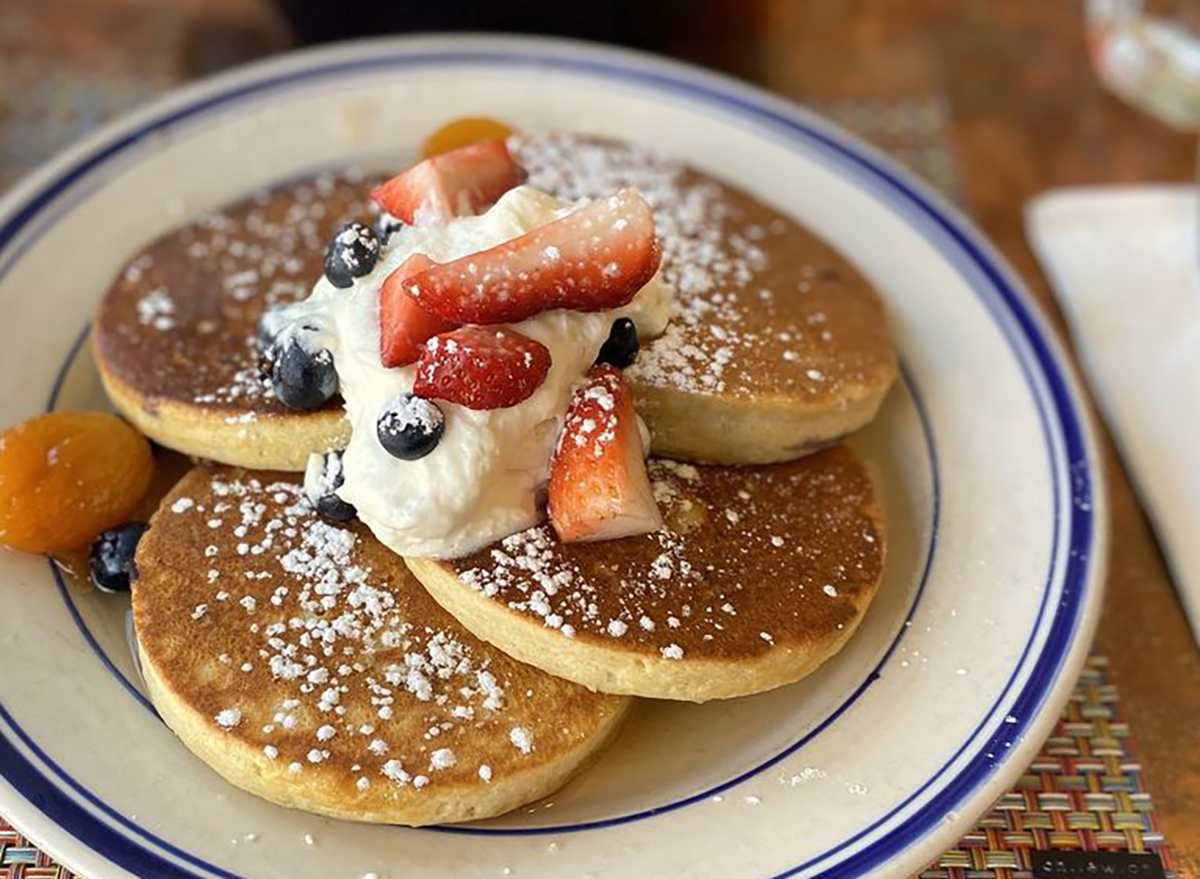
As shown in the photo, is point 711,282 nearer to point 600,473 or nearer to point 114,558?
point 600,473

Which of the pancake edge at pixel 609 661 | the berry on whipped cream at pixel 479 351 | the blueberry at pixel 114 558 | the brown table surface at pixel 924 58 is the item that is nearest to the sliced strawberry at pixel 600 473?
the berry on whipped cream at pixel 479 351

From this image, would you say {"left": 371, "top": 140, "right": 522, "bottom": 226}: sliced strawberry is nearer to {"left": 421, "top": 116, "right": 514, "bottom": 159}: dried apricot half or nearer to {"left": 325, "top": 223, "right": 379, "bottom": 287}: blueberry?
{"left": 325, "top": 223, "right": 379, "bottom": 287}: blueberry

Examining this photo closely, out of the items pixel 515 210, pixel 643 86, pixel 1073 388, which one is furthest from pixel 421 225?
pixel 1073 388

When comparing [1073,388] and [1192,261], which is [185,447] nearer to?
[1073,388]

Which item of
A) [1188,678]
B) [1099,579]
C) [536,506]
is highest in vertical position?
[536,506]

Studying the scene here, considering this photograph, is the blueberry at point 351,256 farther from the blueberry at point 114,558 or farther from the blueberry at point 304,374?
the blueberry at point 114,558

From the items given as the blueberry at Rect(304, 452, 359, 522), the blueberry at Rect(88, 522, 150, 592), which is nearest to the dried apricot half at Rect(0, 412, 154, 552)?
the blueberry at Rect(88, 522, 150, 592)
